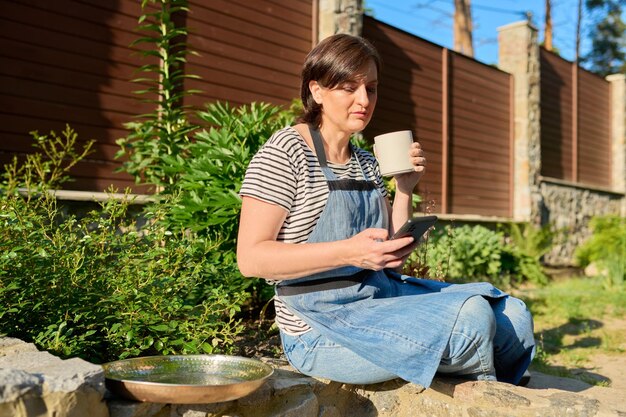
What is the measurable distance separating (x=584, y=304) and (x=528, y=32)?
538 cm

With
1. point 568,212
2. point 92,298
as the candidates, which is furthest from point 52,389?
point 568,212

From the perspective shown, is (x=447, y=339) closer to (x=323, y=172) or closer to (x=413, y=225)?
(x=413, y=225)

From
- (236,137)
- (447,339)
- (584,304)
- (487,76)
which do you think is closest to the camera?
(447,339)

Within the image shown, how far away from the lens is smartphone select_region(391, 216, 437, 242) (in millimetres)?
1806

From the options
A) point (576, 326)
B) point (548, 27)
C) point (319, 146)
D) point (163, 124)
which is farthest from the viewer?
point (548, 27)

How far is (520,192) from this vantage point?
32.7 feet

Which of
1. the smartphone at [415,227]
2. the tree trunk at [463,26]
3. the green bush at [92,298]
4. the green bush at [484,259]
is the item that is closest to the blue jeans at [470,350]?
the smartphone at [415,227]

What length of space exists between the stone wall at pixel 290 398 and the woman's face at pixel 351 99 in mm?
968

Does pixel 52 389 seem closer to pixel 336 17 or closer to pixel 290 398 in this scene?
pixel 290 398

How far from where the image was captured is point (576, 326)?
17.7 feet

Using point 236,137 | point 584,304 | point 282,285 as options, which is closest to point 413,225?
point 282,285

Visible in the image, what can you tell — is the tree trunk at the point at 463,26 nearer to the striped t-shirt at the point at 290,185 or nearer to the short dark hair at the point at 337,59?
the short dark hair at the point at 337,59

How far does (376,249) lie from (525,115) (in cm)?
895

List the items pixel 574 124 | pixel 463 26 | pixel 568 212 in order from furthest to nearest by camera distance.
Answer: pixel 463 26 < pixel 574 124 < pixel 568 212
